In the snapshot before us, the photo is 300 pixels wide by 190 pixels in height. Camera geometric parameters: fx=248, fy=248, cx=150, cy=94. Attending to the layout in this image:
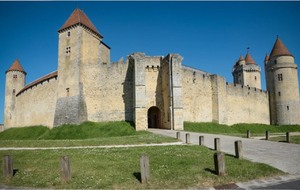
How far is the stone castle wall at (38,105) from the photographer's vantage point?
33.6 meters

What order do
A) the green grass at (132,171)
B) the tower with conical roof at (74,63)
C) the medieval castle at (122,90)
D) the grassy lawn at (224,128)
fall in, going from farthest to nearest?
the tower with conical roof at (74,63)
the grassy lawn at (224,128)
the medieval castle at (122,90)
the green grass at (132,171)

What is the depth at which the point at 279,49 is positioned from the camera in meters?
45.4

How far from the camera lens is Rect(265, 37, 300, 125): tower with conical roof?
4350cm

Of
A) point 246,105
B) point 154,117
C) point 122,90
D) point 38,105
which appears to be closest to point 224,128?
point 154,117

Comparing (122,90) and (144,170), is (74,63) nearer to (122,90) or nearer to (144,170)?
(122,90)

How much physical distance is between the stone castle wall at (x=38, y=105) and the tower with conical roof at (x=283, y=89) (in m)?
37.1

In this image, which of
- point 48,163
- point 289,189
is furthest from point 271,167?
point 48,163

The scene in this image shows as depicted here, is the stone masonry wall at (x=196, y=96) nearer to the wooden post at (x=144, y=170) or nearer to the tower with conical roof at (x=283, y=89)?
the tower with conical roof at (x=283, y=89)

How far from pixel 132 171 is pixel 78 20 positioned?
26.8m

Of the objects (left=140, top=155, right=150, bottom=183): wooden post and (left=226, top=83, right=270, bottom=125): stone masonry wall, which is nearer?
(left=140, top=155, right=150, bottom=183): wooden post

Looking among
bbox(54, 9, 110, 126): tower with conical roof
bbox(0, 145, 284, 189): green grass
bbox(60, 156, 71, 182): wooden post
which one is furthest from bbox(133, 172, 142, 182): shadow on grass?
bbox(54, 9, 110, 126): tower with conical roof

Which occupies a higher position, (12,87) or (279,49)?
(279,49)

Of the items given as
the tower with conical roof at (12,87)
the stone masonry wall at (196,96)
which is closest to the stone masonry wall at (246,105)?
the stone masonry wall at (196,96)

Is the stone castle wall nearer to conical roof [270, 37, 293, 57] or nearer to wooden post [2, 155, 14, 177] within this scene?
wooden post [2, 155, 14, 177]
